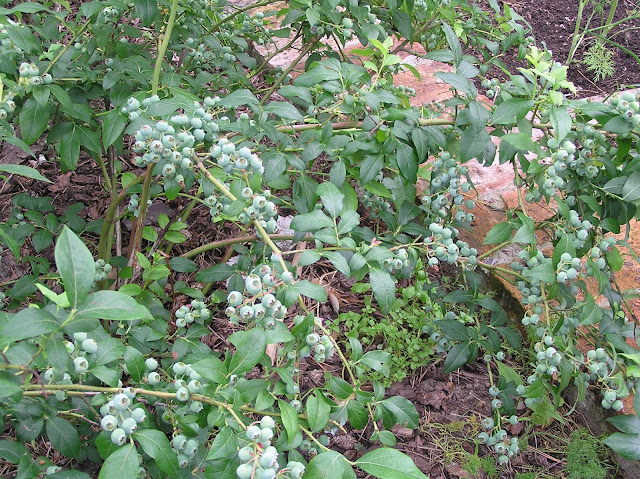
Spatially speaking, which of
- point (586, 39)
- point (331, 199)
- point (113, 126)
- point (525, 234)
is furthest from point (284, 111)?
point (586, 39)

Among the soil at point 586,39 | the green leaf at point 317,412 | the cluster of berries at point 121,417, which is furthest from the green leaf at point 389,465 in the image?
the soil at point 586,39

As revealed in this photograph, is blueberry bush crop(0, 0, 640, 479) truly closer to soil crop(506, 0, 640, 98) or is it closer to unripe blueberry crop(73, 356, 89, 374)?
unripe blueberry crop(73, 356, 89, 374)

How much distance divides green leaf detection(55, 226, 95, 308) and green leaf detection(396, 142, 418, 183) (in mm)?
1027

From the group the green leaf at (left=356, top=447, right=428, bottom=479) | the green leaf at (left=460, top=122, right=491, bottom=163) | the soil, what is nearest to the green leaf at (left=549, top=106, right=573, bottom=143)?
the green leaf at (left=460, top=122, right=491, bottom=163)

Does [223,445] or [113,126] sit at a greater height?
[113,126]

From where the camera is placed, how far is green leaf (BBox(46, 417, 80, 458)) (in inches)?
52.7

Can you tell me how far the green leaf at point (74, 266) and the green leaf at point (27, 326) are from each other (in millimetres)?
51

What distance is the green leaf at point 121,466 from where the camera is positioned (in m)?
1.07

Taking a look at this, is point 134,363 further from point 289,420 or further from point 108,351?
point 289,420

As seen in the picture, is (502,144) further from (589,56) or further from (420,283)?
(589,56)

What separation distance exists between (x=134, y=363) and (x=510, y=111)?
4.08ft

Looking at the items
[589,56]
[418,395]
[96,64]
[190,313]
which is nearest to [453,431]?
[418,395]

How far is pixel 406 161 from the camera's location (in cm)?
173

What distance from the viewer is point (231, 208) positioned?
1381 mm
